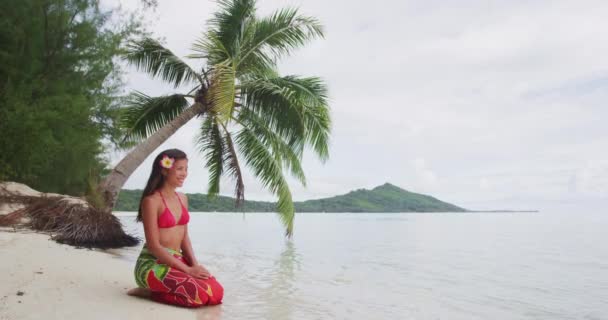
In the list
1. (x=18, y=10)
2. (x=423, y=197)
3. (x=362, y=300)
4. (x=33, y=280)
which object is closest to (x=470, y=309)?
(x=362, y=300)

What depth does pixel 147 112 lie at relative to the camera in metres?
13.3

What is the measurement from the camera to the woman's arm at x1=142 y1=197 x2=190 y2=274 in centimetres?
420

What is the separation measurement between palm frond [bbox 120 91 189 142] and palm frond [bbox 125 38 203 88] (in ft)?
1.77

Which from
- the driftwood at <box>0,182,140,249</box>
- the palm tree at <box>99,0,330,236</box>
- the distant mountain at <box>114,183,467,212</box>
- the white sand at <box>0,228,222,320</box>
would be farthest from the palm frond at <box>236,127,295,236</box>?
the distant mountain at <box>114,183,467,212</box>

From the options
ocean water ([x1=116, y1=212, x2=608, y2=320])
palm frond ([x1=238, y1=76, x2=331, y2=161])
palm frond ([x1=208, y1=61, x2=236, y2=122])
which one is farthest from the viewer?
palm frond ([x1=238, y1=76, x2=331, y2=161])

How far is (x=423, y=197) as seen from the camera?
501ft

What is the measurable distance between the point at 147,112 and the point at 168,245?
9652mm

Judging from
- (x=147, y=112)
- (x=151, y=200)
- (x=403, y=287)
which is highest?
(x=147, y=112)

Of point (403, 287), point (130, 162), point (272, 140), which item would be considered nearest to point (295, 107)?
point (272, 140)

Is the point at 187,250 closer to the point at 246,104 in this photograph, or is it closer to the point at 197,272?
the point at 197,272

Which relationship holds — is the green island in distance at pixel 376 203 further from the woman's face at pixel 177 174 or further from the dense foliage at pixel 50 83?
the woman's face at pixel 177 174

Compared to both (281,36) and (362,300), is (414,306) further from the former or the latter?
(281,36)

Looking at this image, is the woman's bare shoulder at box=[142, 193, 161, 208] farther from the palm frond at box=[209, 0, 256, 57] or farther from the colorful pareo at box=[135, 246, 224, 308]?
the palm frond at box=[209, 0, 256, 57]

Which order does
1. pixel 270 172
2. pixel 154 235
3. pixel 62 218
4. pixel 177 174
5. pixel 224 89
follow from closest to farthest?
pixel 154 235 < pixel 177 174 < pixel 62 218 < pixel 224 89 < pixel 270 172
